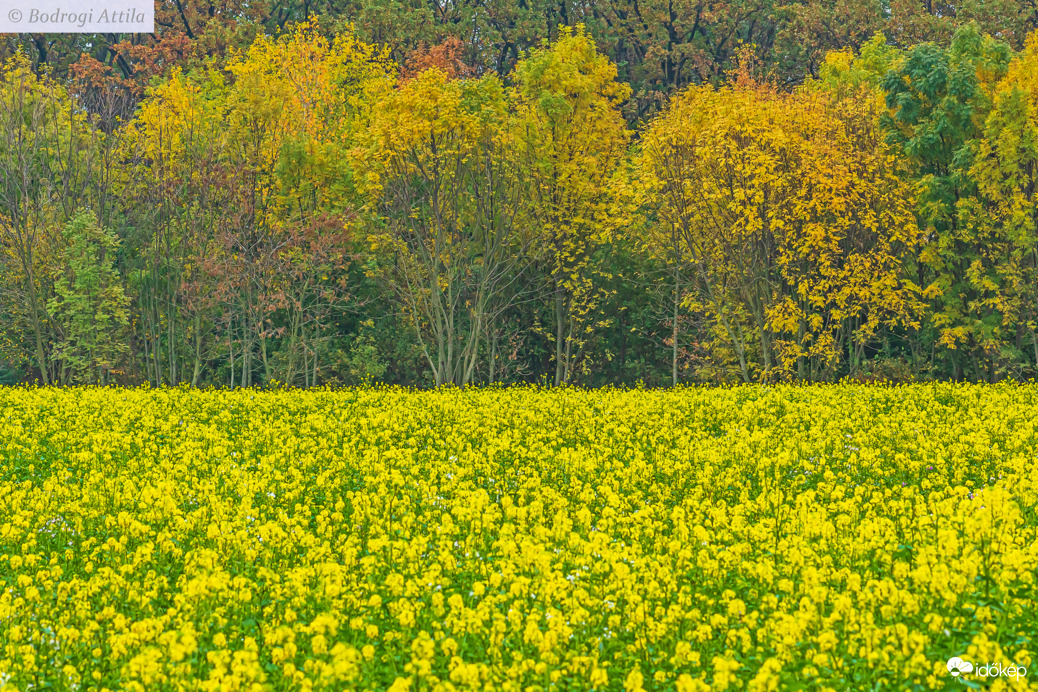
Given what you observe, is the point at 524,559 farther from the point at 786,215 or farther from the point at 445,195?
the point at 445,195

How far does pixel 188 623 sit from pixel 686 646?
336cm

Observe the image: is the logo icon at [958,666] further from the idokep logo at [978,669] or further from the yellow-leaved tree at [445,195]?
the yellow-leaved tree at [445,195]

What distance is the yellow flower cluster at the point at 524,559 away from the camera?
6.62 metres

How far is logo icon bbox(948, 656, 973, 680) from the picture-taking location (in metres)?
6.09

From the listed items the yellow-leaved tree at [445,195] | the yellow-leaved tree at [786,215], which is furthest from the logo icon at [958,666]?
the yellow-leaved tree at [445,195]

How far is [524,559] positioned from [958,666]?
3556mm

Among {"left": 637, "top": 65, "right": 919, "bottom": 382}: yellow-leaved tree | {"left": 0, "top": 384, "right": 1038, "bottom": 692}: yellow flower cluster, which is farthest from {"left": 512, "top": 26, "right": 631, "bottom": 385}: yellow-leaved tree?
{"left": 0, "top": 384, "right": 1038, "bottom": 692}: yellow flower cluster

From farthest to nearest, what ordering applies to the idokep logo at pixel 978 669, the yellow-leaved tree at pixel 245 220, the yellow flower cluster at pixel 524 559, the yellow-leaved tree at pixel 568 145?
the yellow-leaved tree at pixel 568 145 < the yellow-leaved tree at pixel 245 220 < the yellow flower cluster at pixel 524 559 < the idokep logo at pixel 978 669

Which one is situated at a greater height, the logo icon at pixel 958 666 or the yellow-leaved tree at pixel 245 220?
the yellow-leaved tree at pixel 245 220

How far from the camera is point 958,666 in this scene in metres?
6.13

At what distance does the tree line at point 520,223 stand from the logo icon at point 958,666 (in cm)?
2567

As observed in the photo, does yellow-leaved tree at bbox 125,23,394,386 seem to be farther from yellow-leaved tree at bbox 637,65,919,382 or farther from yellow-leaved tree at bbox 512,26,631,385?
yellow-leaved tree at bbox 637,65,919,382

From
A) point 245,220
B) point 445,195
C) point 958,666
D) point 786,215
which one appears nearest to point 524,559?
point 958,666

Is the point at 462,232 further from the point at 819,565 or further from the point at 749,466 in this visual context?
the point at 819,565
